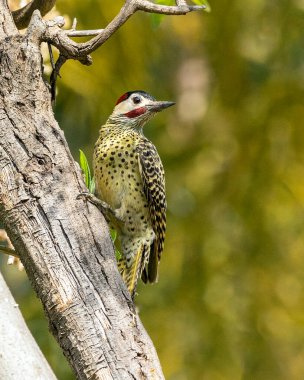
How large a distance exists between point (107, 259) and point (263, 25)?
5.34 m

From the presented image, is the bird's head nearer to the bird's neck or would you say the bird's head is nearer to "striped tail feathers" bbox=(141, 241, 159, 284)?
the bird's neck

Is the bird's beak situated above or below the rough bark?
above

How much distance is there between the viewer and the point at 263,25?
27.3ft

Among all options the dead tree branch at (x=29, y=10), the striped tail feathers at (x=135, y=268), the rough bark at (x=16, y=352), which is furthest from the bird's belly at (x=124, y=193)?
the rough bark at (x=16, y=352)

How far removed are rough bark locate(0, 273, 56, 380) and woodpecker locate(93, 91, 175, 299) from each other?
1410 mm

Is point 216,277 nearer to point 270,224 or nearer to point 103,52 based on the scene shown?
point 270,224

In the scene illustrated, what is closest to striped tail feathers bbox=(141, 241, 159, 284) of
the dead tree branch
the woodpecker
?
the woodpecker

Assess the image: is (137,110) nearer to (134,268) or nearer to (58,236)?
(134,268)

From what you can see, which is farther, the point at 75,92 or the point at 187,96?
the point at 187,96

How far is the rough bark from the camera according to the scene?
321 centimetres

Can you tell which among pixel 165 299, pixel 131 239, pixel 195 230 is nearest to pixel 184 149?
pixel 195 230

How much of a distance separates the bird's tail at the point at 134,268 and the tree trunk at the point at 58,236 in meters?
1.13

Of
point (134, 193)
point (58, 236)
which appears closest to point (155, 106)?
point (134, 193)

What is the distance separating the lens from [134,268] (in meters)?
4.68
